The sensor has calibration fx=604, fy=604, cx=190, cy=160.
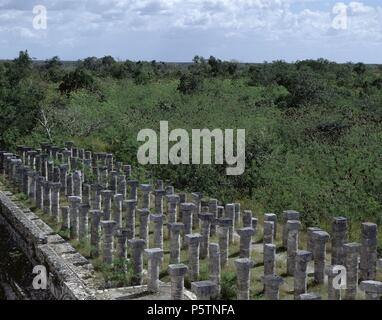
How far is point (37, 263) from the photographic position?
9.92 m

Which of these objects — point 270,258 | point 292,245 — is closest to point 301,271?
point 270,258

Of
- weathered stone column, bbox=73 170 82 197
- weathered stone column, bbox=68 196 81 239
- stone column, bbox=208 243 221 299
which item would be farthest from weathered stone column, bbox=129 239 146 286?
weathered stone column, bbox=73 170 82 197

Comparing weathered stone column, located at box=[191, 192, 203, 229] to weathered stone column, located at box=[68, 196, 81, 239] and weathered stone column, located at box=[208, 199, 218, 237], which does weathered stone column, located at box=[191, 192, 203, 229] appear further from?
weathered stone column, located at box=[68, 196, 81, 239]

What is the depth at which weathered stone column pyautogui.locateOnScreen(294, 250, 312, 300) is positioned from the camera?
7945 mm

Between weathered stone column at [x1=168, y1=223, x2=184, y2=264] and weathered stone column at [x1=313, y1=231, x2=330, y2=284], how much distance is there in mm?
2061

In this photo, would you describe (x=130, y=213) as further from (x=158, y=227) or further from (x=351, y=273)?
(x=351, y=273)

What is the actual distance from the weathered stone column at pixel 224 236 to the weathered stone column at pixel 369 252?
205cm

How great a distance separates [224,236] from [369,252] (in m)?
2.18

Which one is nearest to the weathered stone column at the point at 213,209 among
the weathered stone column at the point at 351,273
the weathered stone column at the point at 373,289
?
the weathered stone column at the point at 351,273

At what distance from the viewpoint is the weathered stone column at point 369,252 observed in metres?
8.85

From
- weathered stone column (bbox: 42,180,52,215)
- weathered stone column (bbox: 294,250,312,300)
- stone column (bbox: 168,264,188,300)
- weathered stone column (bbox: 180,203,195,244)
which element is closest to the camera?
stone column (bbox: 168,264,188,300)

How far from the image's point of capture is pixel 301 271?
8.01 meters

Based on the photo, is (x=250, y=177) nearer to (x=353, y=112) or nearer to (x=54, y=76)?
(x=353, y=112)

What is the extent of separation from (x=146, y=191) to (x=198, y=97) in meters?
16.1
